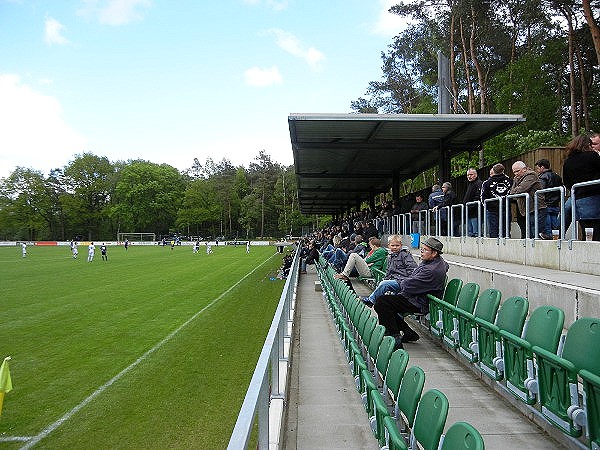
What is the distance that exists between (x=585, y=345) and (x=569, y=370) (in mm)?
197

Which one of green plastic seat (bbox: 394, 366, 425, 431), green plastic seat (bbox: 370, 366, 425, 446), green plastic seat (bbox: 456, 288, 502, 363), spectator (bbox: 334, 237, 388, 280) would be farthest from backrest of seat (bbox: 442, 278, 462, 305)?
spectator (bbox: 334, 237, 388, 280)

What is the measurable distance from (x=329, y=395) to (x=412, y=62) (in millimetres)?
37366

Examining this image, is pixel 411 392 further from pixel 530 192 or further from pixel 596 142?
pixel 530 192

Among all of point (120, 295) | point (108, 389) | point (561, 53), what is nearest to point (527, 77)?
point (561, 53)

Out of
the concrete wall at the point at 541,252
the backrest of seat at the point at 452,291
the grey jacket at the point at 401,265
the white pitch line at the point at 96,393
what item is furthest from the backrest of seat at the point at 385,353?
the white pitch line at the point at 96,393

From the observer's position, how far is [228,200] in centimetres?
9612

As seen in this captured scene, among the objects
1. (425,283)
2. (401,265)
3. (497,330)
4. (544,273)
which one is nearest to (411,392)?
(497,330)

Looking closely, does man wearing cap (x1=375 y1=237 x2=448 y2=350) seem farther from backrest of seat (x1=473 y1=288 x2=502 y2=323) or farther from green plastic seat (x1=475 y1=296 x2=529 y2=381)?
green plastic seat (x1=475 y1=296 x2=529 y2=381)

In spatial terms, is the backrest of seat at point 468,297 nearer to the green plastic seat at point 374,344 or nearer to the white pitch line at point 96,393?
the green plastic seat at point 374,344

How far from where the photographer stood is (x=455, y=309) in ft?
16.7

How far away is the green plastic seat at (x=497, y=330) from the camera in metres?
3.98

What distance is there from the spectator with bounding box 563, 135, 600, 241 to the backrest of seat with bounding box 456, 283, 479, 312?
190 centimetres

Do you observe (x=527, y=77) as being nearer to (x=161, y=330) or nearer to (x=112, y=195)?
(x=161, y=330)

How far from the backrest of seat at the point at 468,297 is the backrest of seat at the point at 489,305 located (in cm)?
30
